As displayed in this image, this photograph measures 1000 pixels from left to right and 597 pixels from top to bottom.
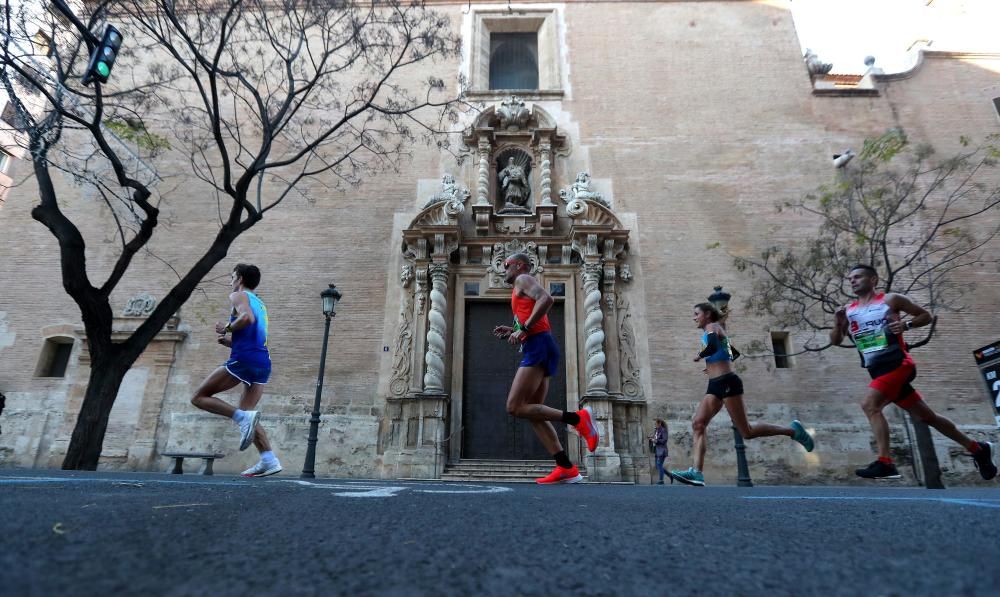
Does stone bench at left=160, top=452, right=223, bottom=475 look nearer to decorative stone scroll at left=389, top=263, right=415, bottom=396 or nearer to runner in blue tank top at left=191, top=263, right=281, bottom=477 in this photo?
decorative stone scroll at left=389, top=263, right=415, bottom=396

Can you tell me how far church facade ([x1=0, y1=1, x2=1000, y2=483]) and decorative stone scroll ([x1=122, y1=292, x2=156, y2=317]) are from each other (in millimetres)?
69

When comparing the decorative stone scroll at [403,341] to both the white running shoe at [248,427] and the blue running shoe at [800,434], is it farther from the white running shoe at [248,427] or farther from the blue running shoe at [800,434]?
the blue running shoe at [800,434]

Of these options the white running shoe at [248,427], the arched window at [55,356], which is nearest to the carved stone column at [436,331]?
the white running shoe at [248,427]

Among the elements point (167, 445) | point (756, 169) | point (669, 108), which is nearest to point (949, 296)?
point (756, 169)

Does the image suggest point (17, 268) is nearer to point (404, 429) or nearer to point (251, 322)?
point (404, 429)

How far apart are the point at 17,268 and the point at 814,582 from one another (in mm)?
16467

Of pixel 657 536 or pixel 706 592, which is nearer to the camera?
pixel 706 592

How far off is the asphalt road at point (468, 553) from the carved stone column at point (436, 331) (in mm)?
8710

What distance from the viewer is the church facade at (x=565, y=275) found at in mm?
10766

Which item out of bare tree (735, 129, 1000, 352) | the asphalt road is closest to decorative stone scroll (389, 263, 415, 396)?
bare tree (735, 129, 1000, 352)

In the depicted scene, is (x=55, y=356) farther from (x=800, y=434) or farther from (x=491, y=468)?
(x=800, y=434)

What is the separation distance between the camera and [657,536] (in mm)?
1540

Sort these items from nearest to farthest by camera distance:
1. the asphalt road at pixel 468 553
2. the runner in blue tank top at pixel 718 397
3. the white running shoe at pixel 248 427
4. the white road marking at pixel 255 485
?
1. the asphalt road at pixel 468 553
2. the white road marking at pixel 255 485
3. the white running shoe at pixel 248 427
4. the runner in blue tank top at pixel 718 397

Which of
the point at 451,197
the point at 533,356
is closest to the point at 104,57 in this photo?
the point at 533,356
